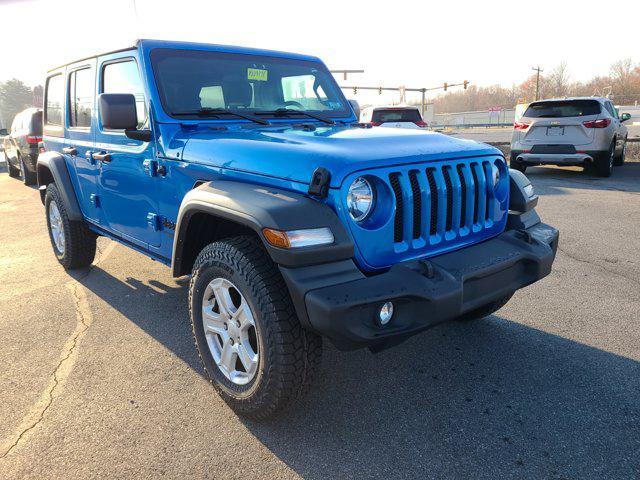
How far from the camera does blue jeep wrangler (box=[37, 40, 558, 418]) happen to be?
209 cm

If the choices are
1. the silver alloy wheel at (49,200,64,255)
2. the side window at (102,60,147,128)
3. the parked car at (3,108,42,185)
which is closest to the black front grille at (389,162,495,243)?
the side window at (102,60,147,128)

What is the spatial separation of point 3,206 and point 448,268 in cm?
957

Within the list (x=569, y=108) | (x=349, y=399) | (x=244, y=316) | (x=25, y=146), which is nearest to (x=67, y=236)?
(x=244, y=316)

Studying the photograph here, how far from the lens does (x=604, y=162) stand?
10.5 meters

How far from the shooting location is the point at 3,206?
9.23 meters

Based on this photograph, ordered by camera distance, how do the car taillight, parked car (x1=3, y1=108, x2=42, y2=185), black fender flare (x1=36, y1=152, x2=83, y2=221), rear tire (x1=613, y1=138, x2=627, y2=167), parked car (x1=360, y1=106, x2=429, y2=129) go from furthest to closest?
parked car (x1=360, y1=106, x2=429, y2=129)
rear tire (x1=613, y1=138, x2=627, y2=167)
parked car (x1=3, y1=108, x2=42, y2=185)
the car taillight
black fender flare (x1=36, y1=152, x2=83, y2=221)

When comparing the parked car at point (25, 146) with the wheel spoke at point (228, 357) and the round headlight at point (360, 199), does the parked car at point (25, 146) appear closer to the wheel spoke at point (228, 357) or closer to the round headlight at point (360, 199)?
the wheel spoke at point (228, 357)

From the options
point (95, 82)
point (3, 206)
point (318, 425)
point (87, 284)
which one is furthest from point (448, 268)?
point (3, 206)

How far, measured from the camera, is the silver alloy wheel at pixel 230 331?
7.98ft

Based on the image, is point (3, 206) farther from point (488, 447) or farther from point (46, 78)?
point (488, 447)

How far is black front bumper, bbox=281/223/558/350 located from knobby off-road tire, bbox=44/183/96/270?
3.37 metres

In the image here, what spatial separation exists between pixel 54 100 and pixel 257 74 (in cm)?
250

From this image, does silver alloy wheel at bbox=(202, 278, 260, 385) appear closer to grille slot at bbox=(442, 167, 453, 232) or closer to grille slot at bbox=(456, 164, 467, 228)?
grille slot at bbox=(442, 167, 453, 232)

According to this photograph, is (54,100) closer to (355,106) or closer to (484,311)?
(355,106)
